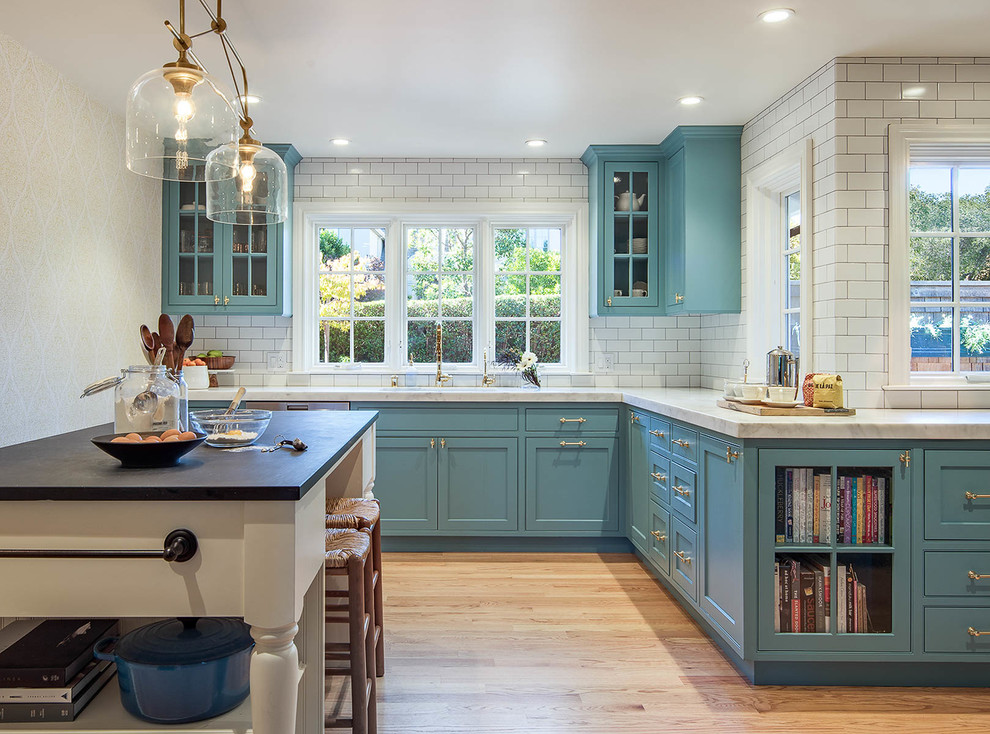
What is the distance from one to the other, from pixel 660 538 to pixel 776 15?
100 inches

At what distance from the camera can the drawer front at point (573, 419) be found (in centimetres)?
434

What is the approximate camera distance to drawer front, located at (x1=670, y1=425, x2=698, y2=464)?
314 centimetres

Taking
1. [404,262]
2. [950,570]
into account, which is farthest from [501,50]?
[950,570]

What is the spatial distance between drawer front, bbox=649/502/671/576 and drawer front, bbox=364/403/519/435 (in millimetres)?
1051

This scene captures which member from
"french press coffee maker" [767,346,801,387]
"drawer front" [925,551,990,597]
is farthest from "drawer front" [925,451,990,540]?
"french press coffee maker" [767,346,801,387]

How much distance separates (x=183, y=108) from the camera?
1685mm

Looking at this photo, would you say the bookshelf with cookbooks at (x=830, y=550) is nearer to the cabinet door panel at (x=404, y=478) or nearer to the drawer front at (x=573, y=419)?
the drawer front at (x=573, y=419)

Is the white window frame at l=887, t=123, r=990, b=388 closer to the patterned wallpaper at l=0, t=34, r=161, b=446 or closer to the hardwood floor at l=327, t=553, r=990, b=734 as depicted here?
the hardwood floor at l=327, t=553, r=990, b=734

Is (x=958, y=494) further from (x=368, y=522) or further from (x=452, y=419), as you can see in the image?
(x=452, y=419)

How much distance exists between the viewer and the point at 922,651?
2586 millimetres

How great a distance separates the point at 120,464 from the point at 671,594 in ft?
9.43

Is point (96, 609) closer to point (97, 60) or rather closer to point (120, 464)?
point (120, 464)

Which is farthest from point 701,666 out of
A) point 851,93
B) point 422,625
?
point 851,93

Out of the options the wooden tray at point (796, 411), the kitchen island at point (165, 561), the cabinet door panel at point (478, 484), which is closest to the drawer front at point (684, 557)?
the wooden tray at point (796, 411)
